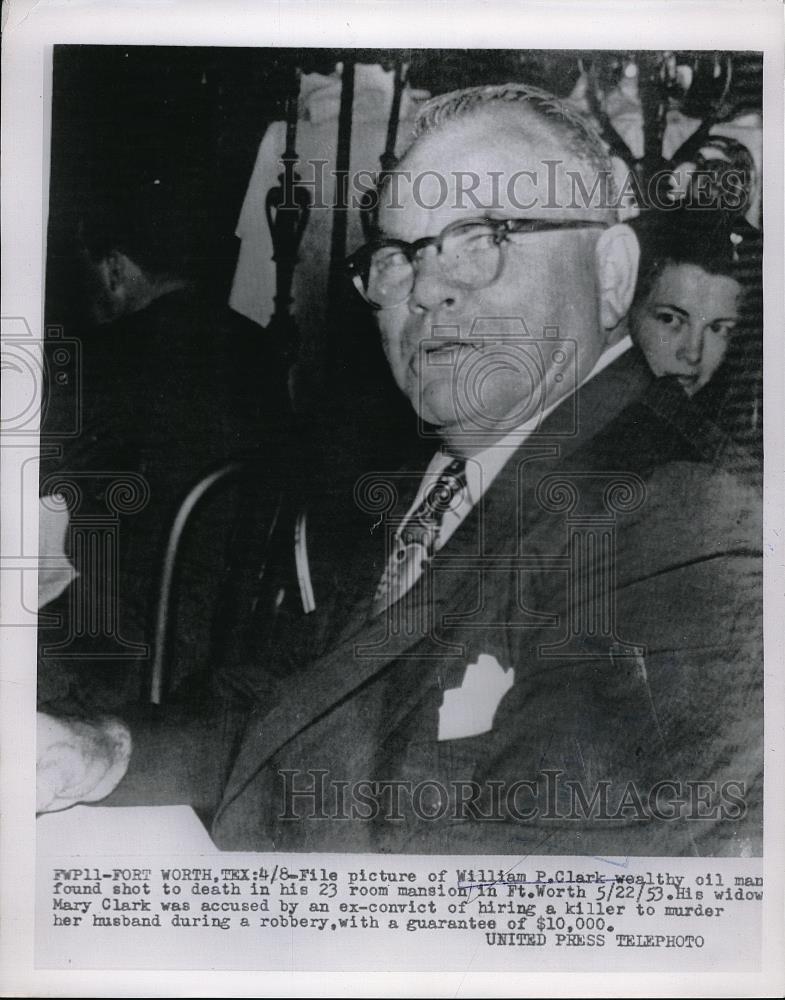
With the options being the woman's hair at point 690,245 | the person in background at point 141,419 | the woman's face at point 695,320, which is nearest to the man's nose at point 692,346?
the woman's face at point 695,320

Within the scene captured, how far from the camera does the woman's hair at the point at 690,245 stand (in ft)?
5.25

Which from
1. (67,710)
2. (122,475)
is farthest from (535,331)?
(67,710)

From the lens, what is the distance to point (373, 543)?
1588 millimetres

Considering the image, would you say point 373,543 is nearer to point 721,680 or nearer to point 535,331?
point 535,331

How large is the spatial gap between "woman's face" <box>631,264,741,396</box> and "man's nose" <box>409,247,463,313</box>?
1.28 feet

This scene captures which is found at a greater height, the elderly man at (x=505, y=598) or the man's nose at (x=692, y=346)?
the man's nose at (x=692, y=346)

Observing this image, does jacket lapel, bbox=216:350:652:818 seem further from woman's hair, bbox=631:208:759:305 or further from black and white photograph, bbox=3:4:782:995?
woman's hair, bbox=631:208:759:305

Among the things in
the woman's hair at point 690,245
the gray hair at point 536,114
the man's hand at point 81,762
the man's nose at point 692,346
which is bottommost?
the man's hand at point 81,762

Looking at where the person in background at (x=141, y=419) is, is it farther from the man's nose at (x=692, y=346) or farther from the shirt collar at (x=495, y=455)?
the man's nose at (x=692, y=346)

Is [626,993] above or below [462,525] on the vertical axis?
below

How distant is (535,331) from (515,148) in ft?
1.15

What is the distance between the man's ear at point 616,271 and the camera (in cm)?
160

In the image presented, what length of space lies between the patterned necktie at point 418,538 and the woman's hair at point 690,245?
51 centimetres

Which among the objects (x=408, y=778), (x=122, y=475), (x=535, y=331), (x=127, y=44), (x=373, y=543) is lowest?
(x=408, y=778)
